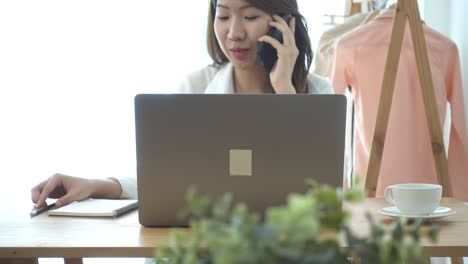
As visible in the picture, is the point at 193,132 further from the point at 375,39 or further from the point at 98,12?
the point at 98,12

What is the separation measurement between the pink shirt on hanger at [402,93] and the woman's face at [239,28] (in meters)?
0.49

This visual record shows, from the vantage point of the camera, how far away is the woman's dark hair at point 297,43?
2.06 meters

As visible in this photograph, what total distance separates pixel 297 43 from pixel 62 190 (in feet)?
2.82

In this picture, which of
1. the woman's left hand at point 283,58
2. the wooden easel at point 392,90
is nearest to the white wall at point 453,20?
the wooden easel at point 392,90

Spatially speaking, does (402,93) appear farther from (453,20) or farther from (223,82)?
(223,82)

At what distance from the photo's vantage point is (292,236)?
0.39 metres

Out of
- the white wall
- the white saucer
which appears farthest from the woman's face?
the white wall

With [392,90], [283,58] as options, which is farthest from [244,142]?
[392,90]

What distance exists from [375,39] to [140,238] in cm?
141

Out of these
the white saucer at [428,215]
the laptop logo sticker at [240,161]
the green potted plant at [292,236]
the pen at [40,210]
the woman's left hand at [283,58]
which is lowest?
the pen at [40,210]

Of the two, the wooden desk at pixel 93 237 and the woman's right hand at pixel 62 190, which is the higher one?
the woman's right hand at pixel 62 190

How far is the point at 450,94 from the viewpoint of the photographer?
2.45 metres

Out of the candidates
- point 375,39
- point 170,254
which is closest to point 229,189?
point 170,254

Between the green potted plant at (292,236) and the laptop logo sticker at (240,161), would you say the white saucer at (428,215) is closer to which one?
the laptop logo sticker at (240,161)
